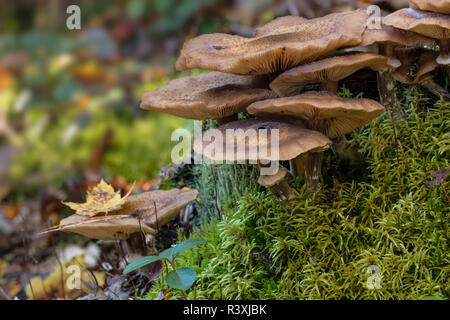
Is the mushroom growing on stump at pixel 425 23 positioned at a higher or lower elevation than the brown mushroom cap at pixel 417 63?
higher

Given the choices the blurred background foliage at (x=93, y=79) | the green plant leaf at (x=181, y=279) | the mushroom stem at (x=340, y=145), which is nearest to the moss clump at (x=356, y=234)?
the mushroom stem at (x=340, y=145)

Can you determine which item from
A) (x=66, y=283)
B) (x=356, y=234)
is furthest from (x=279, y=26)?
(x=66, y=283)

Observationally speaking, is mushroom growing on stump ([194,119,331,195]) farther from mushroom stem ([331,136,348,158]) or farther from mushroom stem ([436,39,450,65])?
mushroom stem ([436,39,450,65])

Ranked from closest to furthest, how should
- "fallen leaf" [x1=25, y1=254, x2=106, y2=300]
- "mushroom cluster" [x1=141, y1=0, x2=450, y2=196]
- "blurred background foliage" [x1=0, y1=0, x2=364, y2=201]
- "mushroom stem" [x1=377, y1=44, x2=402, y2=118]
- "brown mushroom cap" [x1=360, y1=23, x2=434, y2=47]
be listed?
"mushroom cluster" [x1=141, y1=0, x2=450, y2=196], "brown mushroom cap" [x1=360, y1=23, x2=434, y2=47], "mushroom stem" [x1=377, y1=44, x2=402, y2=118], "fallen leaf" [x1=25, y1=254, x2=106, y2=300], "blurred background foliage" [x1=0, y1=0, x2=364, y2=201]

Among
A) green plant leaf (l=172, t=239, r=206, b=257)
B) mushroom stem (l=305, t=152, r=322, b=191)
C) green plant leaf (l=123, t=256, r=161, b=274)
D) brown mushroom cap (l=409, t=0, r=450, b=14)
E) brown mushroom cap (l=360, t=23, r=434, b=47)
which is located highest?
brown mushroom cap (l=409, t=0, r=450, b=14)

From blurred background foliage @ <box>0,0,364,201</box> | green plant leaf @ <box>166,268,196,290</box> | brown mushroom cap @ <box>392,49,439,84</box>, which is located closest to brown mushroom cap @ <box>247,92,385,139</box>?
brown mushroom cap @ <box>392,49,439,84</box>

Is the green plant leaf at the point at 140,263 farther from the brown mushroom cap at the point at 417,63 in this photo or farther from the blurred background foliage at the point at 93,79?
the blurred background foliage at the point at 93,79
